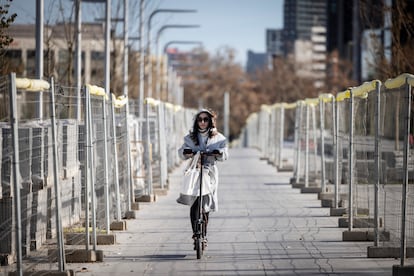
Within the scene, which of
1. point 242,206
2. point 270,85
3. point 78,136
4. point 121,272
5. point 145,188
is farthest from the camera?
point 270,85

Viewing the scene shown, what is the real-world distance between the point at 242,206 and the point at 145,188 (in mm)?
3426

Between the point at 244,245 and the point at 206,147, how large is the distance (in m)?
1.66

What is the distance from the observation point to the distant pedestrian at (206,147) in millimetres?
14828

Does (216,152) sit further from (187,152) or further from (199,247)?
(199,247)

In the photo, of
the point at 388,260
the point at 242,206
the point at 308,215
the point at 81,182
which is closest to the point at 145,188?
the point at 242,206

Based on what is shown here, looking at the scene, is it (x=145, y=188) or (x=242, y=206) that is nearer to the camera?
(x=242, y=206)

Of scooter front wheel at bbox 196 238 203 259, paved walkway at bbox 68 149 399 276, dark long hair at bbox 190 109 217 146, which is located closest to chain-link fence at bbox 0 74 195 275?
paved walkway at bbox 68 149 399 276

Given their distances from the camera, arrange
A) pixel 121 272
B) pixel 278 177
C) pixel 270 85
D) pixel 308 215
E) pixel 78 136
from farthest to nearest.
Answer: pixel 270 85, pixel 278 177, pixel 308 215, pixel 78 136, pixel 121 272

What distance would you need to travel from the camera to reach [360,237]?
1627 cm

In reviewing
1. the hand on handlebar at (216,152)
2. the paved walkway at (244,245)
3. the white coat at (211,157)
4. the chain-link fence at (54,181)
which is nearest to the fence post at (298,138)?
the paved walkway at (244,245)

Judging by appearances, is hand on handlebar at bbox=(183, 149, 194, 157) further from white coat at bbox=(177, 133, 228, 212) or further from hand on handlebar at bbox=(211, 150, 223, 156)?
hand on handlebar at bbox=(211, 150, 223, 156)

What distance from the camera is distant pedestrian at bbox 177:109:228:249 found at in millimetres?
14828

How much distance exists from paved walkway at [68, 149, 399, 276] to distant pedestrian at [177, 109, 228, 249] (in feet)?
2.03

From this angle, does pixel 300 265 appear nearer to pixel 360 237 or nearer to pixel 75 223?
pixel 360 237
